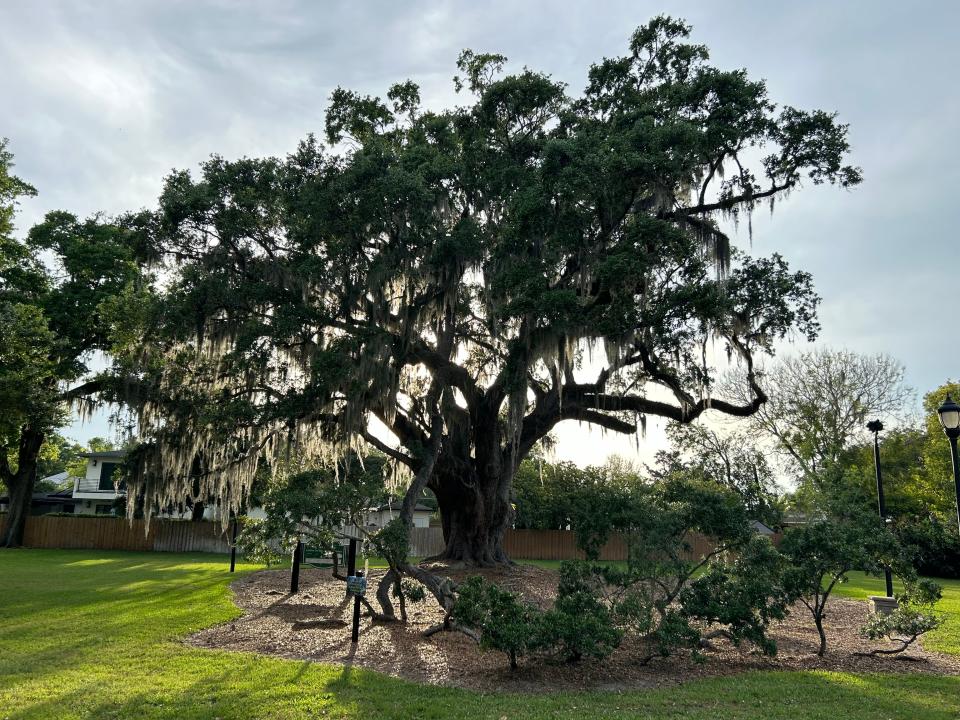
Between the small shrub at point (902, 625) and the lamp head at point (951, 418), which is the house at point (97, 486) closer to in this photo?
the small shrub at point (902, 625)

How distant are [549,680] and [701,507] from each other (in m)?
3.16

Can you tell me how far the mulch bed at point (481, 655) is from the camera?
799 cm

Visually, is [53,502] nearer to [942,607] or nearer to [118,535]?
[118,535]

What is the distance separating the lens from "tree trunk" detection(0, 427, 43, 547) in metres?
28.8

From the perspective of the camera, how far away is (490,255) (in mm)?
14406

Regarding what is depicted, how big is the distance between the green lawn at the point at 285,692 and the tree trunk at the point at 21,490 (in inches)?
863

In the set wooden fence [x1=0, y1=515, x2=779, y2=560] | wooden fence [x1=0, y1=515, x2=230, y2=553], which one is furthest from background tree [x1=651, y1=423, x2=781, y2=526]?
wooden fence [x1=0, y1=515, x2=230, y2=553]

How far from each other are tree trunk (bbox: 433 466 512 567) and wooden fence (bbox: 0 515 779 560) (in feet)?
39.4

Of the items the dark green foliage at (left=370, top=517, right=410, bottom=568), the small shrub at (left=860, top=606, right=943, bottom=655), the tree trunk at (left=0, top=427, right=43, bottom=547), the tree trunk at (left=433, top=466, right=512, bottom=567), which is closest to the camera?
the small shrub at (left=860, top=606, right=943, bottom=655)

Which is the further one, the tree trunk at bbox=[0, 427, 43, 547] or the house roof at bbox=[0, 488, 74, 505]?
the house roof at bbox=[0, 488, 74, 505]

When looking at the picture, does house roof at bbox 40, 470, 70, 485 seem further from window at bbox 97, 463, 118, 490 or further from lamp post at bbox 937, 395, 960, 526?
lamp post at bbox 937, 395, 960, 526

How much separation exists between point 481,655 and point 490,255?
26.4 ft

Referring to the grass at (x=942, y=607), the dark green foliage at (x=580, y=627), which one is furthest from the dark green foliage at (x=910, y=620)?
the dark green foliage at (x=580, y=627)

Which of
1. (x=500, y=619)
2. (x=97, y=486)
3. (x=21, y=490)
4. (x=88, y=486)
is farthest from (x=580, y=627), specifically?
(x=88, y=486)
